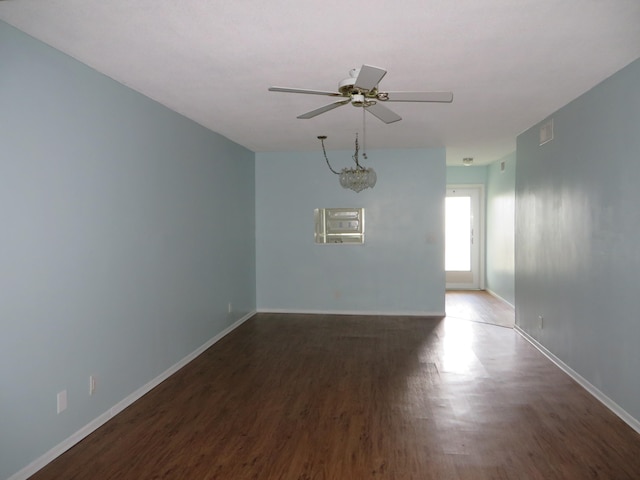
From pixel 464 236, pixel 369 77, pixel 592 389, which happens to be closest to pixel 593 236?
pixel 592 389

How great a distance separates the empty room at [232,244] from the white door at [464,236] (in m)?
3.19

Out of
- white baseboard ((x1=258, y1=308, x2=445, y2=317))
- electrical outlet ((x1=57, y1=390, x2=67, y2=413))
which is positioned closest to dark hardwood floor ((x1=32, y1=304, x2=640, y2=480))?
electrical outlet ((x1=57, y1=390, x2=67, y2=413))

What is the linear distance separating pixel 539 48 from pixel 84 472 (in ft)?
11.5

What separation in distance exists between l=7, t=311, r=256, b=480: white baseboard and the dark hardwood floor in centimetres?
5

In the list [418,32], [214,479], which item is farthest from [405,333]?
[418,32]

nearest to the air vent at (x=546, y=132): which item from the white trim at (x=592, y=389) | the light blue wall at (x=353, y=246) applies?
the light blue wall at (x=353, y=246)

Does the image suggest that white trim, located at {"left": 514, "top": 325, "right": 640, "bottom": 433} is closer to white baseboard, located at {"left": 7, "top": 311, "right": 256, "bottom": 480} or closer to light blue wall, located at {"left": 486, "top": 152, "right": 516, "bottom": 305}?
light blue wall, located at {"left": 486, "top": 152, "right": 516, "bottom": 305}

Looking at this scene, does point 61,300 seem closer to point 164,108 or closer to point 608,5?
point 164,108

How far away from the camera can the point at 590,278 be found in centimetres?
367

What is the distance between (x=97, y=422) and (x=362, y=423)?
5.81ft

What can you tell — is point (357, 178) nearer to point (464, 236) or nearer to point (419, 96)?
point (419, 96)

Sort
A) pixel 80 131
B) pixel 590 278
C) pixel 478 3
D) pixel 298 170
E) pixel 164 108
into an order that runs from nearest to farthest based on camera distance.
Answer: pixel 478 3 < pixel 80 131 < pixel 590 278 < pixel 164 108 < pixel 298 170

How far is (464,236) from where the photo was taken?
29.3 ft

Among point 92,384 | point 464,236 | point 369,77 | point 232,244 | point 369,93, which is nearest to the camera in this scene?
point 369,77
